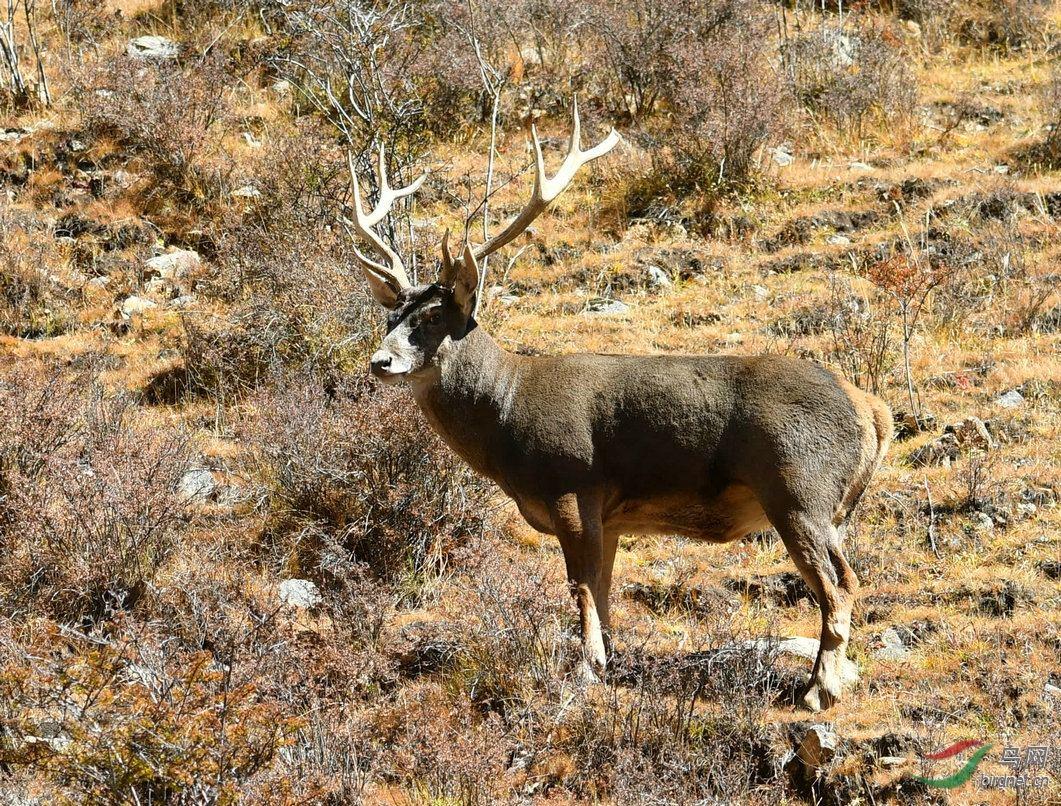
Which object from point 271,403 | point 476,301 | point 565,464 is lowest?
point 271,403

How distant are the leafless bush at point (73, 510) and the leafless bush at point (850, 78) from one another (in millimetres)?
10585

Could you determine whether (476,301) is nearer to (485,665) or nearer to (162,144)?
(485,665)

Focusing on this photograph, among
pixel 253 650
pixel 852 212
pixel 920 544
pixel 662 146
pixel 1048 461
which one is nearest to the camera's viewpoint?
pixel 253 650

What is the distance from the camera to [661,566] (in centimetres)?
912

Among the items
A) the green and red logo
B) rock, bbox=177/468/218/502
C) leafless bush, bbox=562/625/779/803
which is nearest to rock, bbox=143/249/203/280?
rock, bbox=177/468/218/502

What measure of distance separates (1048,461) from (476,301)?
196 inches

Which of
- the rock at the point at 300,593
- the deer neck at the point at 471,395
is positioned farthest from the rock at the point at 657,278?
the rock at the point at 300,593

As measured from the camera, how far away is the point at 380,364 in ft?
23.3

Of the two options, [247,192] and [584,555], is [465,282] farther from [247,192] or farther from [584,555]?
[247,192]

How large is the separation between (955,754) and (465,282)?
3916 mm

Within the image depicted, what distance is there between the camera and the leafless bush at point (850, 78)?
1602cm

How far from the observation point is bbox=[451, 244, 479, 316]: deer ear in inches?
292

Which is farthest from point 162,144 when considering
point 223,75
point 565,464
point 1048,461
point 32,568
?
point 1048,461

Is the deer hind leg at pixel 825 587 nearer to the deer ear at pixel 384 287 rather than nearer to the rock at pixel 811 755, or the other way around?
the rock at pixel 811 755
